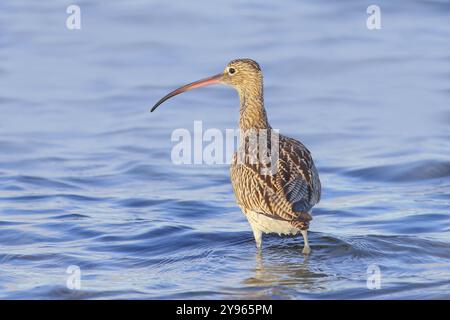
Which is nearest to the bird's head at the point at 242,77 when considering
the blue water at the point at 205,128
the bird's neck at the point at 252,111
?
the bird's neck at the point at 252,111

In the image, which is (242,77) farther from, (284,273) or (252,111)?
(284,273)

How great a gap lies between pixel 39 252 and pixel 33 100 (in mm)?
7102

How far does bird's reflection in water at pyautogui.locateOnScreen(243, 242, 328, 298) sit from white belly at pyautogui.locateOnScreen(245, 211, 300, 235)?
0.79ft

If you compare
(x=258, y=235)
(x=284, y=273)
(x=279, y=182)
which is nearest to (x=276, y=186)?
(x=279, y=182)

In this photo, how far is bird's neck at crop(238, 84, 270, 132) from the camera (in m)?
11.0

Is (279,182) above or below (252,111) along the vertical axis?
below

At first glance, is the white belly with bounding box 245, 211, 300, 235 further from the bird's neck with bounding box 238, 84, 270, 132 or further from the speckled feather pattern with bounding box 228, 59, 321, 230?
the bird's neck with bounding box 238, 84, 270, 132

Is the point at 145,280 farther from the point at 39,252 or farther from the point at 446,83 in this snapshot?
the point at 446,83

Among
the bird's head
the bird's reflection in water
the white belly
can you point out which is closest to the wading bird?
the white belly

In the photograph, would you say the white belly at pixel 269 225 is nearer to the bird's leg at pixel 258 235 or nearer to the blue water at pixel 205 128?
the bird's leg at pixel 258 235

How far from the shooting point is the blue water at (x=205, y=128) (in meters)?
9.61

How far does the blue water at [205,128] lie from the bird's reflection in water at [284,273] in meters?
0.03

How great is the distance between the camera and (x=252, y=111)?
36.2ft

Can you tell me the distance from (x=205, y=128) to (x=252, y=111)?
459cm
